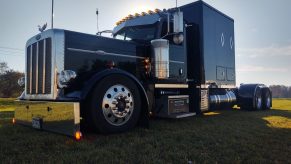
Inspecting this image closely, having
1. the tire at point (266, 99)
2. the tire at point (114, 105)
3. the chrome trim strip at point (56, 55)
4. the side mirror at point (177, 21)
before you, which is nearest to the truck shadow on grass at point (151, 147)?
the tire at point (114, 105)

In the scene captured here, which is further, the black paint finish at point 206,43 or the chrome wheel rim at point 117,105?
the black paint finish at point 206,43

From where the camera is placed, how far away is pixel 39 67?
5078 mm

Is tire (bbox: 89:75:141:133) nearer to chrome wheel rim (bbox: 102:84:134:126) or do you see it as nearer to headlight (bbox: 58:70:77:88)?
chrome wheel rim (bbox: 102:84:134:126)

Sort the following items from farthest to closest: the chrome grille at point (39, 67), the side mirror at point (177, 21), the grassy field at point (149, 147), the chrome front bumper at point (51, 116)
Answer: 1. the side mirror at point (177, 21)
2. the chrome grille at point (39, 67)
3. the chrome front bumper at point (51, 116)
4. the grassy field at point (149, 147)

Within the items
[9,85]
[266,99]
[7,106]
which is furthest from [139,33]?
[9,85]

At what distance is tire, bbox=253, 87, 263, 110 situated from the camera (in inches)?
430

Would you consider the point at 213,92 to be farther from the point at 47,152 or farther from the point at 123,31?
the point at 47,152

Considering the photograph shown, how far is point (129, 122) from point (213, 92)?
4707 mm

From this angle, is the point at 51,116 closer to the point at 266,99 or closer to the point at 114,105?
the point at 114,105

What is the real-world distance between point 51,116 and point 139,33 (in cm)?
340

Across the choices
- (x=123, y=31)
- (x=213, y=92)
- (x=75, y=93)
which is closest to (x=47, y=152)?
(x=75, y=93)

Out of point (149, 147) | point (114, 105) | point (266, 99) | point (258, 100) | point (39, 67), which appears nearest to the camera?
point (149, 147)

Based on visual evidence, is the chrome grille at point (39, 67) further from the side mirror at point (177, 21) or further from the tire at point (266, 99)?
the tire at point (266, 99)

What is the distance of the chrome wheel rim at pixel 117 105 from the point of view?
14.7ft
